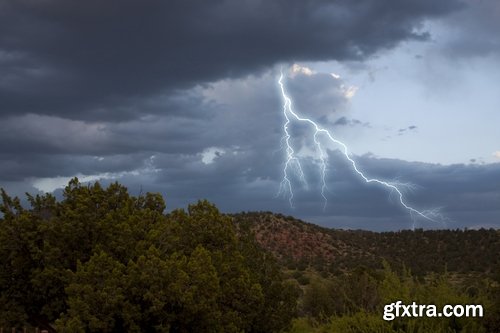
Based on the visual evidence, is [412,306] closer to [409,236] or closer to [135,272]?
[135,272]

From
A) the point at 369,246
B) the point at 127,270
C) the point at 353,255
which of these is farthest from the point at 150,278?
the point at 369,246

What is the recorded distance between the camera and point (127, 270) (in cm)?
2231

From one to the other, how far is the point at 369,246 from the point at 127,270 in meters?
66.8

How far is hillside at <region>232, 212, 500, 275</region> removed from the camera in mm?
70256

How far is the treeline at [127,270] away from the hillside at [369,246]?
129ft

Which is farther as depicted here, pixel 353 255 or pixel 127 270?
pixel 353 255

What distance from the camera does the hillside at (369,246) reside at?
70256 mm

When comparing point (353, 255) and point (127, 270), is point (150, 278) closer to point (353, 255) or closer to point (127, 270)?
point (127, 270)

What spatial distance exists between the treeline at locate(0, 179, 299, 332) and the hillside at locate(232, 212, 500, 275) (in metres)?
39.3

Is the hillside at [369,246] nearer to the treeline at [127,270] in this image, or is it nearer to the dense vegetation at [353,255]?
the dense vegetation at [353,255]

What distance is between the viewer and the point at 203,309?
22469mm

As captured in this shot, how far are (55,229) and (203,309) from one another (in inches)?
243

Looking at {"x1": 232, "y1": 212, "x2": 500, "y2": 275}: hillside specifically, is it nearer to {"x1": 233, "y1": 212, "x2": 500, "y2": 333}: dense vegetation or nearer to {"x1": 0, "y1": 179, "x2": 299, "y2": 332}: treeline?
{"x1": 233, "y1": 212, "x2": 500, "y2": 333}: dense vegetation

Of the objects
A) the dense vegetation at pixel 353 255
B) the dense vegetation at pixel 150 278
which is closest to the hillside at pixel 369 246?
the dense vegetation at pixel 353 255
